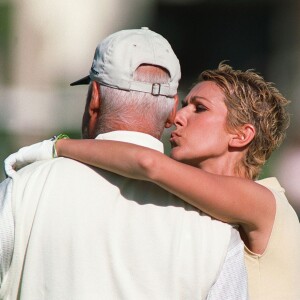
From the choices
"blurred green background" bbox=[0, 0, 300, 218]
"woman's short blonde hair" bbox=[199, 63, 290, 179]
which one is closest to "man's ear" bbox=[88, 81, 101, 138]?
"woman's short blonde hair" bbox=[199, 63, 290, 179]

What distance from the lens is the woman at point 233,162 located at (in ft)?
8.05

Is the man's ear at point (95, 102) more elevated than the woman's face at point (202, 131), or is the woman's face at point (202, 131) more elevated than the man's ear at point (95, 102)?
the man's ear at point (95, 102)

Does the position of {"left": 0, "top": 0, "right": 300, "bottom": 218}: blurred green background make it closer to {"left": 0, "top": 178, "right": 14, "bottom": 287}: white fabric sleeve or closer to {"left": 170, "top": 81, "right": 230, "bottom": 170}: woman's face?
{"left": 170, "top": 81, "right": 230, "bottom": 170}: woman's face

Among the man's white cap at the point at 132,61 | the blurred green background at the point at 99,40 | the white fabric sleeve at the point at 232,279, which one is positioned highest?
the man's white cap at the point at 132,61

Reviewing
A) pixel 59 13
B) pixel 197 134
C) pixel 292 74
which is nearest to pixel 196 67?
pixel 292 74

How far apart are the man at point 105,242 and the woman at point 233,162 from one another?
0.22 ft

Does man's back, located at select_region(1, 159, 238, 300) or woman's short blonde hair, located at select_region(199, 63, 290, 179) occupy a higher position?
woman's short blonde hair, located at select_region(199, 63, 290, 179)

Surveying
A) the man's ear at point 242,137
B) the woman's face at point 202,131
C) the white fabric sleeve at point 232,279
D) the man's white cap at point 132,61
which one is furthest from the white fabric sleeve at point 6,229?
the man's ear at point 242,137

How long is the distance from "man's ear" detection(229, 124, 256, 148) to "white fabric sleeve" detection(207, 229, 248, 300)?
0.55m

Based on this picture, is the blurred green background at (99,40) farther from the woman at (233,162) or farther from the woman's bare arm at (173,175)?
the woman's bare arm at (173,175)

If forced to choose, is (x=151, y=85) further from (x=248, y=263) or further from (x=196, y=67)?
(x=196, y=67)

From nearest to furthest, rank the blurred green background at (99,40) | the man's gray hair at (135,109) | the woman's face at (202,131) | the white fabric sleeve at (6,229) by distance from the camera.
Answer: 1. the white fabric sleeve at (6,229)
2. the man's gray hair at (135,109)
3. the woman's face at (202,131)
4. the blurred green background at (99,40)

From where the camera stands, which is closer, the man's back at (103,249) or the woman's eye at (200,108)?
the man's back at (103,249)

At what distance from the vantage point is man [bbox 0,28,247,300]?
238 centimetres
